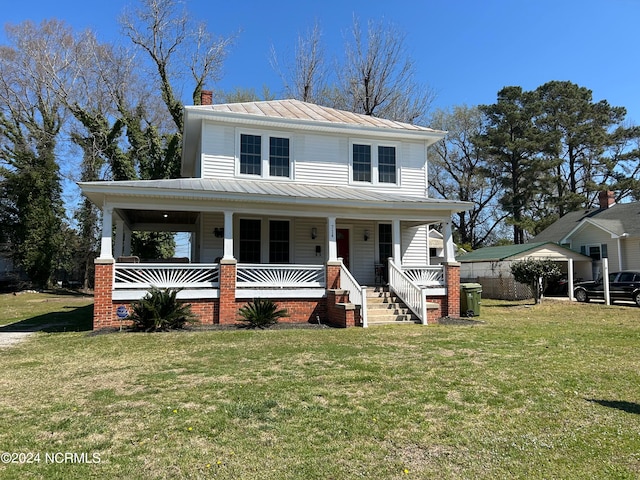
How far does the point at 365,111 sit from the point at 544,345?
82.4ft

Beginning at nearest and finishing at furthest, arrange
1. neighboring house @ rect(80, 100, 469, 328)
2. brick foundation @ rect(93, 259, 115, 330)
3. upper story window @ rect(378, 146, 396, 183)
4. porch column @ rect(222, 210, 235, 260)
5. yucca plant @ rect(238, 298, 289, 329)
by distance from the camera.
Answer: brick foundation @ rect(93, 259, 115, 330) < yucca plant @ rect(238, 298, 289, 329) < neighboring house @ rect(80, 100, 469, 328) < porch column @ rect(222, 210, 235, 260) < upper story window @ rect(378, 146, 396, 183)

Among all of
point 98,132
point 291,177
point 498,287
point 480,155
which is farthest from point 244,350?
point 480,155

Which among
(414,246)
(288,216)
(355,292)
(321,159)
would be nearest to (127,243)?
(288,216)

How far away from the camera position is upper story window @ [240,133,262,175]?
14773 mm

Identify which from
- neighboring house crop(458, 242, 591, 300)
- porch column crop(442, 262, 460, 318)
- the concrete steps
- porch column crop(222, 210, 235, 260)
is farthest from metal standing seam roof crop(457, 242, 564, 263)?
porch column crop(222, 210, 235, 260)

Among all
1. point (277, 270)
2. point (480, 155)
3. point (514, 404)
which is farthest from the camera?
point (480, 155)

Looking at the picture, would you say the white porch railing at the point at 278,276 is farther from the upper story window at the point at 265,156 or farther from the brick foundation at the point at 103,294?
the upper story window at the point at 265,156

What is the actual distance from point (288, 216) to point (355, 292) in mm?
3462

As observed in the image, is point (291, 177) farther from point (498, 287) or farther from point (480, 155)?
point (480, 155)

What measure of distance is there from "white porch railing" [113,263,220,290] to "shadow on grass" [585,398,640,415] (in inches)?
357

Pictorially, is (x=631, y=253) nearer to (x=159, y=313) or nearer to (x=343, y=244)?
(x=343, y=244)

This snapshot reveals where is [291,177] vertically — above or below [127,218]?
above

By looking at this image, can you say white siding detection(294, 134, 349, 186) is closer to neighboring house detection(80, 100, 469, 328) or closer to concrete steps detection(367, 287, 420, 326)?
neighboring house detection(80, 100, 469, 328)

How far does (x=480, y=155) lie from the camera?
41.3 meters
